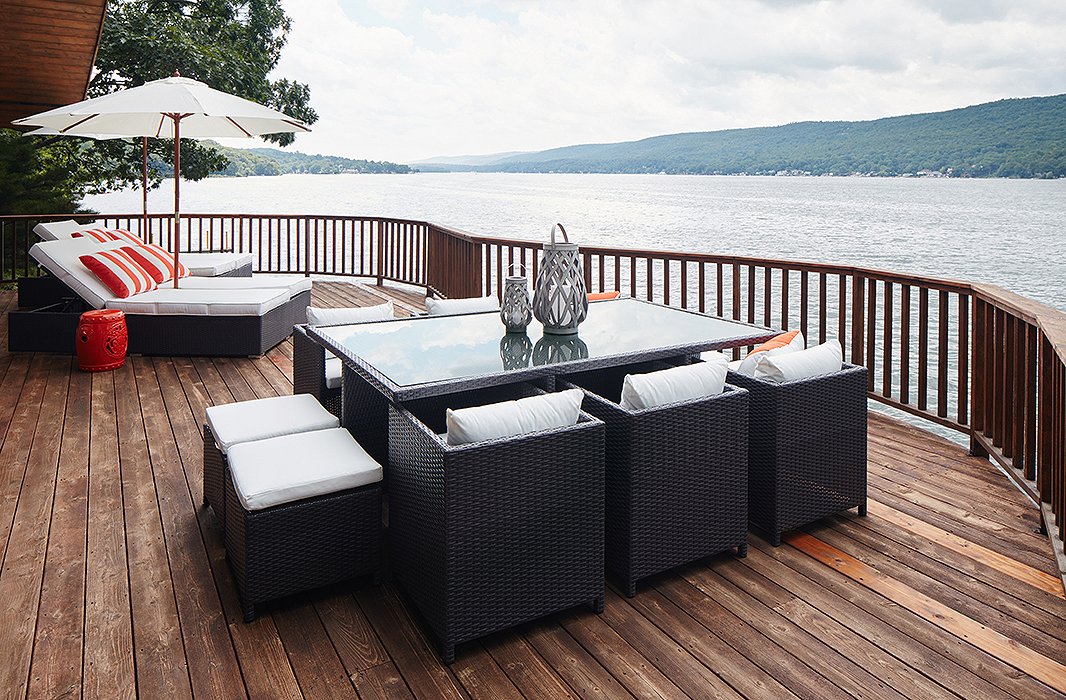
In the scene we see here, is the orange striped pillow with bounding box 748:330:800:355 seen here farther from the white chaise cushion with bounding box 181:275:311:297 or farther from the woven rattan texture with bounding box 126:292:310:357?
the white chaise cushion with bounding box 181:275:311:297

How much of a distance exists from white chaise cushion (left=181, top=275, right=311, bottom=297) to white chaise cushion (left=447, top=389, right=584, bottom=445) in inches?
190

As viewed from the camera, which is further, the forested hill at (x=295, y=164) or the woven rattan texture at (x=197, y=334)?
the forested hill at (x=295, y=164)

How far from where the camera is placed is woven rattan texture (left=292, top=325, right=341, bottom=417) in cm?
366

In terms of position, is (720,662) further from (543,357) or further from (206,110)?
(206,110)

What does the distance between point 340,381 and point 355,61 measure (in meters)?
24.1

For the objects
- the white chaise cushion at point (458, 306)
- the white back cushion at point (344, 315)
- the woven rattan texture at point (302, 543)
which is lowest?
the woven rattan texture at point (302, 543)

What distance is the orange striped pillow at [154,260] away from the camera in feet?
22.0

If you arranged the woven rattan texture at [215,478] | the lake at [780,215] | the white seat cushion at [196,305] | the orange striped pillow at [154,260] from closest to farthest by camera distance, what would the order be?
the woven rattan texture at [215,478] → the white seat cushion at [196,305] → the orange striped pillow at [154,260] → the lake at [780,215]

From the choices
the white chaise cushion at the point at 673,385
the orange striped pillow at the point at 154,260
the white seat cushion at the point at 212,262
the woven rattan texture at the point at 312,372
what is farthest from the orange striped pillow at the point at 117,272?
the white chaise cushion at the point at 673,385

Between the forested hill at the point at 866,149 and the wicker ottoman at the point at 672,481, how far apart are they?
932 inches

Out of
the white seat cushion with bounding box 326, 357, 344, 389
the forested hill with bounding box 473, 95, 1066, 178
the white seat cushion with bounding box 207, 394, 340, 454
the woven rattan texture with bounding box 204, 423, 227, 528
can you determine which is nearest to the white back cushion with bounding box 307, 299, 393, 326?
the white seat cushion with bounding box 326, 357, 344, 389

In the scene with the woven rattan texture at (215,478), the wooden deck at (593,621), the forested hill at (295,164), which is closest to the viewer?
the wooden deck at (593,621)

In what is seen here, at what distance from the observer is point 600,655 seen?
2250mm

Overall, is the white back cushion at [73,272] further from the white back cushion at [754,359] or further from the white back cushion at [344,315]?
the white back cushion at [754,359]
